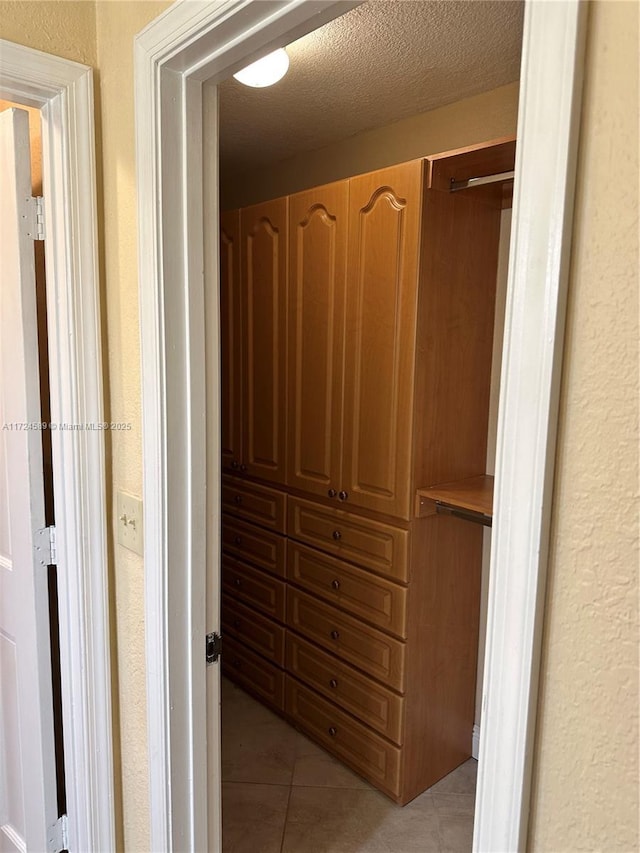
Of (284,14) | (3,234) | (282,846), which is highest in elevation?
(284,14)

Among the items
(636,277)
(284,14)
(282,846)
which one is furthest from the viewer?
(282,846)

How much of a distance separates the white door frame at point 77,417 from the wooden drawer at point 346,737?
39.5 inches

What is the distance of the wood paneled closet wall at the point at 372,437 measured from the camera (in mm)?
1950

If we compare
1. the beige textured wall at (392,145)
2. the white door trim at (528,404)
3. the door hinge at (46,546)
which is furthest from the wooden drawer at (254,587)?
the white door trim at (528,404)

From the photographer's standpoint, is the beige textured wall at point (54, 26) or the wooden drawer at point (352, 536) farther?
the wooden drawer at point (352, 536)

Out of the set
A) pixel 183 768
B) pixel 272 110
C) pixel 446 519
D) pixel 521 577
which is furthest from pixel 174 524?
pixel 272 110

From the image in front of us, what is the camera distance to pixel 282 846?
6.52ft

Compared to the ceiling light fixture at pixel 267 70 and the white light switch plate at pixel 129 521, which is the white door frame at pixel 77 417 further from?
the ceiling light fixture at pixel 267 70

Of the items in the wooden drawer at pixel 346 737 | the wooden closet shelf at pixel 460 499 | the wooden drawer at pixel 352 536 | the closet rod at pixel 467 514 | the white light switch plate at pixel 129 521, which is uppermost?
the white light switch plate at pixel 129 521

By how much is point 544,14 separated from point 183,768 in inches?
54.0

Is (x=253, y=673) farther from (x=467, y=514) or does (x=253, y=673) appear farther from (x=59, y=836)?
(x=467, y=514)

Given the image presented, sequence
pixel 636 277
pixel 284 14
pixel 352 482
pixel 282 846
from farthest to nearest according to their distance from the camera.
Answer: pixel 352 482 < pixel 282 846 < pixel 284 14 < pixel 636 277

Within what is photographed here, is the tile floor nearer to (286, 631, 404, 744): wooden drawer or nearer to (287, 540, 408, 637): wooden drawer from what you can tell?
(286, 631, 404, 744): wooden drawer

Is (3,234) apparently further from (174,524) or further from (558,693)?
(558,693)
